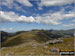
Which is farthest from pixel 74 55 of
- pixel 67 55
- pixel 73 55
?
pixel 67 55

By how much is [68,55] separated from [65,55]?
161cm

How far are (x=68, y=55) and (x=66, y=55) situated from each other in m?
1.15

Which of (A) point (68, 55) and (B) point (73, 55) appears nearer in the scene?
(A) point (68, 55)

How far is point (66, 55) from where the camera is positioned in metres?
55.1

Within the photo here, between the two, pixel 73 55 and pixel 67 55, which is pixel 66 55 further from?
pixel 73 55

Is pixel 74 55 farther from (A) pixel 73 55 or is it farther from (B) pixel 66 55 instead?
(B) pixel 66 55

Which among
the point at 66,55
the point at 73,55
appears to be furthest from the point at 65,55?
the point at 73,55

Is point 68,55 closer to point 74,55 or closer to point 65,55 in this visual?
point 65,55

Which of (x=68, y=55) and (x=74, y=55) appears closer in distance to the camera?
(x=68, y=55)

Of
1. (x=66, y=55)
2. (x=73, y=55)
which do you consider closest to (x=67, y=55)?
(x=66, y=55)

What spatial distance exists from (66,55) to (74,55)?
5.89 metres

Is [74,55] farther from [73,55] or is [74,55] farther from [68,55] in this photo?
[68,55]

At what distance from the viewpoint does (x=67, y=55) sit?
54906mm

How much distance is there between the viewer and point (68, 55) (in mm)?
54344
